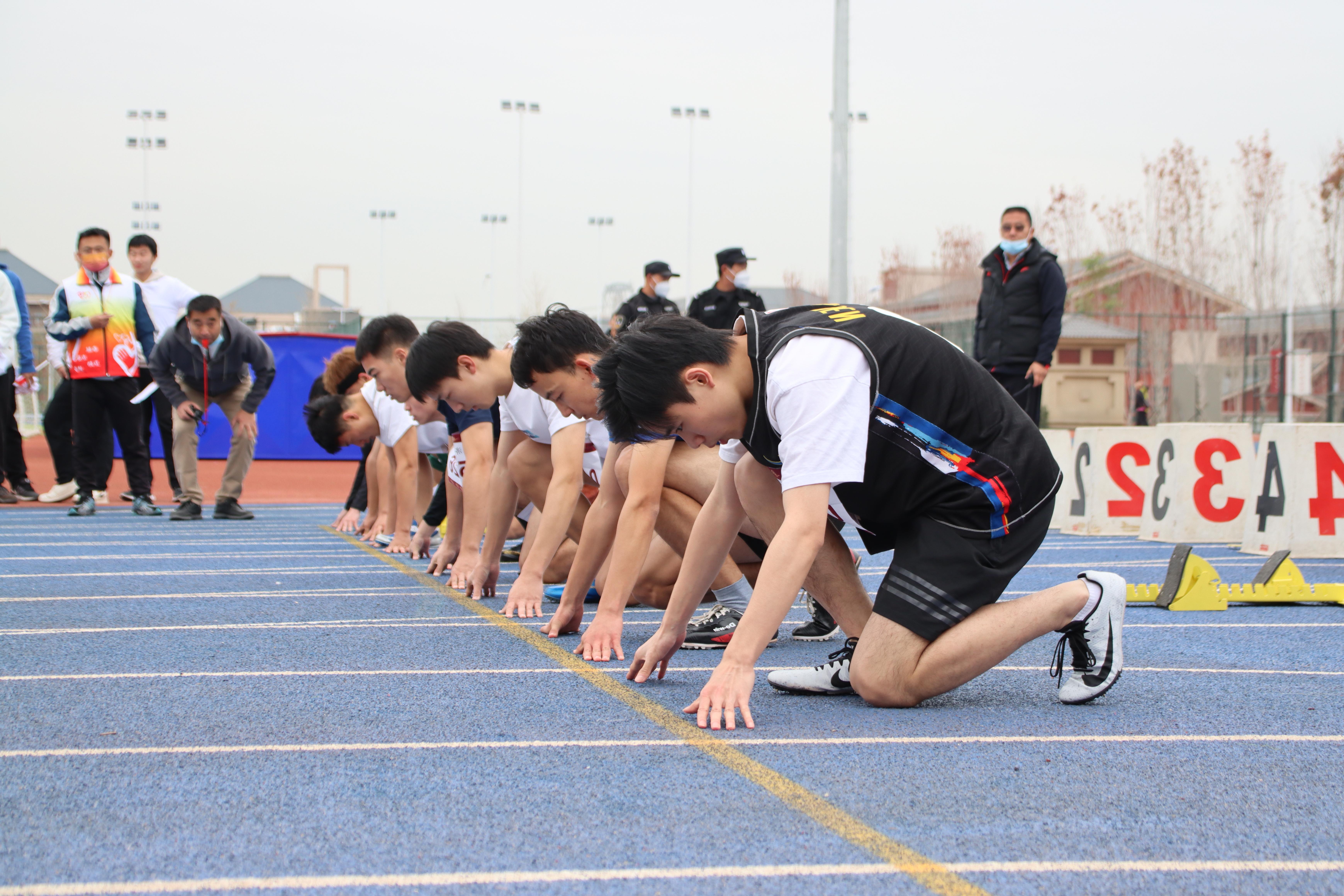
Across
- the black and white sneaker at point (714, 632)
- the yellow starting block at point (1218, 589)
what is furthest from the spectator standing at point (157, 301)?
the yellow starting block at point (1218, 589)

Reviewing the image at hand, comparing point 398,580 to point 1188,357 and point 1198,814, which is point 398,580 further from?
point 1188,357

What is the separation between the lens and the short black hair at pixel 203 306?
9.16 metres

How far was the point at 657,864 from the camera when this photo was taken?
6.24 feet

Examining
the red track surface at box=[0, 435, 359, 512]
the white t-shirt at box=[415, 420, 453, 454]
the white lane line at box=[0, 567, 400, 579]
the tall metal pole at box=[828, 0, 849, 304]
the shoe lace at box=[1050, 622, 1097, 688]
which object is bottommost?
the red track surface at box=[0, 435, 359, 512]

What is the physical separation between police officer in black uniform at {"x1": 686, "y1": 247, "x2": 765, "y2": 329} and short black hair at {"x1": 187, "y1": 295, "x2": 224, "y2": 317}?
12.2 feet

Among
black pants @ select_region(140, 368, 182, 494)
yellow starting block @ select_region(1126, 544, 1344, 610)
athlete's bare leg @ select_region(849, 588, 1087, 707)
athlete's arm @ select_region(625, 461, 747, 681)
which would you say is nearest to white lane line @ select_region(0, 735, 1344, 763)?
athlete's bare leg @ select_region(849, 588, 1087, 707)

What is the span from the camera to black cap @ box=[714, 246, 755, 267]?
10.2 metres

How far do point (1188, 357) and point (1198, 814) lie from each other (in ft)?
88.4

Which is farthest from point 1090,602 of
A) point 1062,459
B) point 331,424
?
point 1062,459

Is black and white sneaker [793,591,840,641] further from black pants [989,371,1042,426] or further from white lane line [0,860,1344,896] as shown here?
black pants [989,371,1042,426]

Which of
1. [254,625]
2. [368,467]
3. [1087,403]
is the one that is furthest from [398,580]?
[1087,403]

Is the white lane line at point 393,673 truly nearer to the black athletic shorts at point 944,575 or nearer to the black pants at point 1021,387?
the black athletic shorts at point 944,575

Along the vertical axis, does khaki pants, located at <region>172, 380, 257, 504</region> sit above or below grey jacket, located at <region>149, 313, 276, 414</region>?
below

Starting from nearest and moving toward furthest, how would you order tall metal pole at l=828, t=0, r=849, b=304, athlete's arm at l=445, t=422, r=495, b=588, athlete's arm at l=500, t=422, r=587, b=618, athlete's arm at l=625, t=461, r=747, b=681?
athlete's arm at l=625, t=461, r=747, b=681 < athlete's arm at l=500, t=422, r=587, b=618 < athlete's arm at l=445, t=422, r=495, b=588 < tall metal pole at l=828, t=0, r=849, b=304
